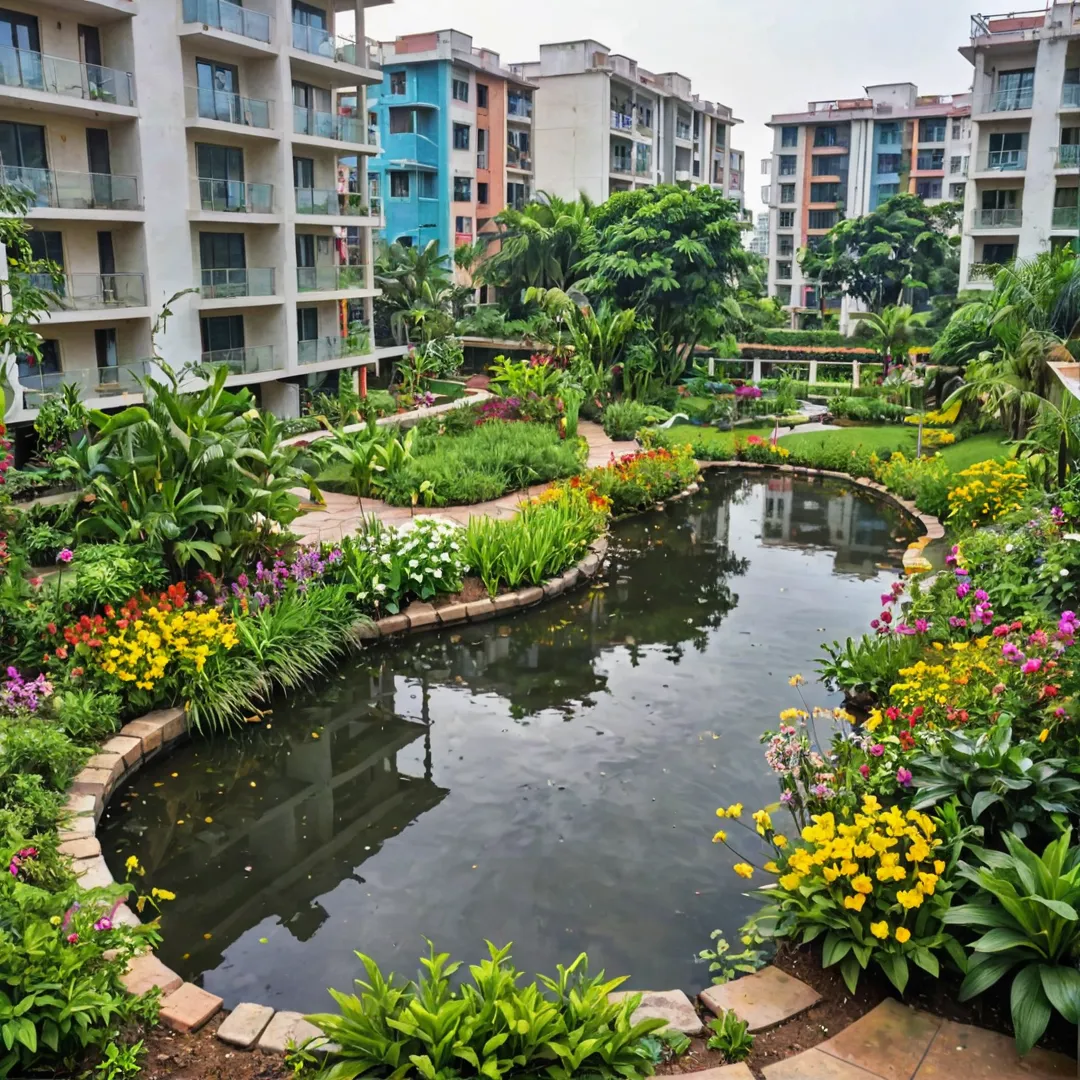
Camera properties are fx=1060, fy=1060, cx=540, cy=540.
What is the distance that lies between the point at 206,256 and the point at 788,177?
2087 inches

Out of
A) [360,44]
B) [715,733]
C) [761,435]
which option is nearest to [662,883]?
[715,733]

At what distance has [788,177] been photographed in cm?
6962

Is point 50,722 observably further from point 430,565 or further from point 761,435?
point 761,435

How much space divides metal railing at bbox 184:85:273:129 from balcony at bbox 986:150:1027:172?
85.1ft

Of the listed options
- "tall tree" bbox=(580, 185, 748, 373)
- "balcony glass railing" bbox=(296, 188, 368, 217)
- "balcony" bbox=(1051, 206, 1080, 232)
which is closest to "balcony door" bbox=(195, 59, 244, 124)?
"balcony glass railing" bbox=(296, 188, 368, 217)

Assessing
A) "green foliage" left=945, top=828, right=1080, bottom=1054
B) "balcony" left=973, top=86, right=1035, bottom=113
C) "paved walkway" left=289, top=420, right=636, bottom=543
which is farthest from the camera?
"balcony" left=973, top=86, right=1035, bottom=113

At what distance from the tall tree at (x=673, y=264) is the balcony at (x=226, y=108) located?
1049 centimetres

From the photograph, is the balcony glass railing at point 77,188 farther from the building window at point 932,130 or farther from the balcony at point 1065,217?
the building window at point 932,130

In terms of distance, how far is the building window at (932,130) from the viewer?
66312mm

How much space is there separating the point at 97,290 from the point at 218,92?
577 centimetres

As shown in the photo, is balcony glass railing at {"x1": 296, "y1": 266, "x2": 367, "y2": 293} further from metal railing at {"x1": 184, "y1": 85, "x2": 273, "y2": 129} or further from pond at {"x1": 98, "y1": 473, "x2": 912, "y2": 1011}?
pond at {"x1": 98, "y1": 473, "x2": 912, "y2": 1011}

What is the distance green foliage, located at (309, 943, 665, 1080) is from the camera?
5008 millimetres

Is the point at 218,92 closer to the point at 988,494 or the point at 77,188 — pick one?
the point at 77,188

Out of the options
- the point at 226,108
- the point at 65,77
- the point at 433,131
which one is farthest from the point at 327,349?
the point at 433,131
